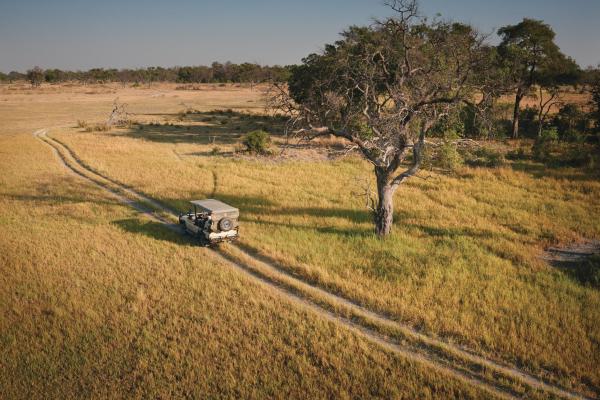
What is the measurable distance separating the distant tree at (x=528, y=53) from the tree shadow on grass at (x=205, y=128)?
2748 centimetres

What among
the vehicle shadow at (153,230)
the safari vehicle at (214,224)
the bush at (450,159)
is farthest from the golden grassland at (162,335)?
the bush at (450,159)

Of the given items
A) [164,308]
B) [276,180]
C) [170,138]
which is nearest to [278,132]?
[170,138]

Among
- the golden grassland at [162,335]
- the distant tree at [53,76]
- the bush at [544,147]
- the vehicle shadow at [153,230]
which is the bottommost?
the golden grassland at [162,335]

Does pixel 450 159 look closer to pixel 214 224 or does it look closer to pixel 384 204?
pixel 384 204

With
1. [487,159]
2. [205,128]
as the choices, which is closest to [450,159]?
[487,159]

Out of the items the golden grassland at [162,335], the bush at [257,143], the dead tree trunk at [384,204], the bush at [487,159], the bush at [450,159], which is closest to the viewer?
the golden grassland at [162,335]

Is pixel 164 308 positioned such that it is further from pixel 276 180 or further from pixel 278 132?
pixel 278 132

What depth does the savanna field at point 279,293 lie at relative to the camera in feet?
29.5

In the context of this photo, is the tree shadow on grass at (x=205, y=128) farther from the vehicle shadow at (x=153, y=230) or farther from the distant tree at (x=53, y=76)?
the distant tree at (x=53, y=76)

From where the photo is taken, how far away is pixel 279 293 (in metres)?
12.8

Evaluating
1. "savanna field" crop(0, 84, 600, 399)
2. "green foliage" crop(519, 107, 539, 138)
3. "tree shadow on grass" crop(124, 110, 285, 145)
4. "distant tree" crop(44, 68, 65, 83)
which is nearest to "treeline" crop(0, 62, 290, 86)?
"distant tree" crop(44, 68, 65, 83)

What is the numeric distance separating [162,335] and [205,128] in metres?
47.7

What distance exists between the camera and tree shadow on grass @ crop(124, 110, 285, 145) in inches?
1847

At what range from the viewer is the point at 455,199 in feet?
78.8
